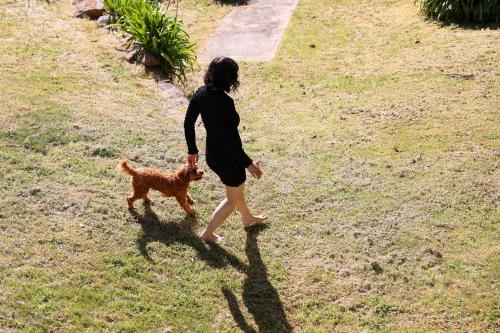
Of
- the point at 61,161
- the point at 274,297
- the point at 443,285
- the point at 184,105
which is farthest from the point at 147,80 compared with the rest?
the point at 443,285

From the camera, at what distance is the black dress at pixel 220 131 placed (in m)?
4.91

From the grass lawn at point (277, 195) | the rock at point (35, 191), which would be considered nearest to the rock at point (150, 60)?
the grass lawn at point (277, 195)

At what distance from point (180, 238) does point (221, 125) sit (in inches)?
56.7

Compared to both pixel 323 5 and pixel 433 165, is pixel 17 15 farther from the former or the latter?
pixel 433 165

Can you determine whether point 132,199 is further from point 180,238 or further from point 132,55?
point 132,55

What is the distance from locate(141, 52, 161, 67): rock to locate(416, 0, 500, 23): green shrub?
5.26 meters

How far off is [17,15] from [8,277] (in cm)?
729

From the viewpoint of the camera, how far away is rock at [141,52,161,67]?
9469 mm

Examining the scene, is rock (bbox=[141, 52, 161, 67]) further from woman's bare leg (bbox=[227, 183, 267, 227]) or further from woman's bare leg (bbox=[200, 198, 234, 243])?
woman's bare leg (bbox=[200, 198, 234, 243])

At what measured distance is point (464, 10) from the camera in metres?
10.6

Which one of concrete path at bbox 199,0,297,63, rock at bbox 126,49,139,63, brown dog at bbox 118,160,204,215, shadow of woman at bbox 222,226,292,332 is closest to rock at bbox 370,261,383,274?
shadow of woman at bbox 222,226,292,332

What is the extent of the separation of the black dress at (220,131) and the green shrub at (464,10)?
7260mm

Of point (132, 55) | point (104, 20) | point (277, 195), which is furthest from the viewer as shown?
point (104, 20)

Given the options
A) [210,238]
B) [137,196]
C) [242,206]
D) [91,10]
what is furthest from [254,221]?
[91,10]
